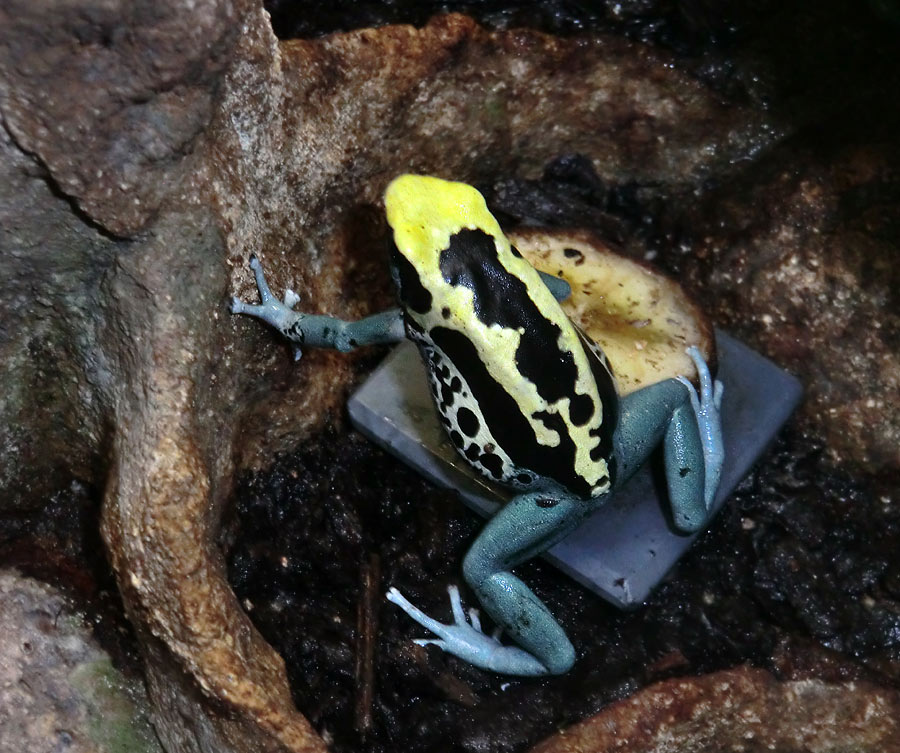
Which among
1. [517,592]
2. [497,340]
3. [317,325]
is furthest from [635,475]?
[317,325]

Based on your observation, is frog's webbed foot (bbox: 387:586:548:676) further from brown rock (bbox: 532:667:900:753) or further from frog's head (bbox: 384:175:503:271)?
frog's head (bbox: 384:175:503:271)

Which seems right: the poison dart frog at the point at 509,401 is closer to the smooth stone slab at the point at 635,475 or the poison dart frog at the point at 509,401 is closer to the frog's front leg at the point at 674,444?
the frog's front leg at the point at 674,444

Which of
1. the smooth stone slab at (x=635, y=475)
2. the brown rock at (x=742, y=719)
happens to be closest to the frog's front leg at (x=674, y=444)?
the smooth stone slab at (x=635, y=475)

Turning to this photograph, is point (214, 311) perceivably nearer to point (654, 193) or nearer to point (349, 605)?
point (349, 605)

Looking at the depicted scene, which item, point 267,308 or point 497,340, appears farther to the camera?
point 267,308

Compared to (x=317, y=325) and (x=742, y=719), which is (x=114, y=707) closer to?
(x=317, y=325)

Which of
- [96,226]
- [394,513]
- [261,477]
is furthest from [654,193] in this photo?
[96,226]
